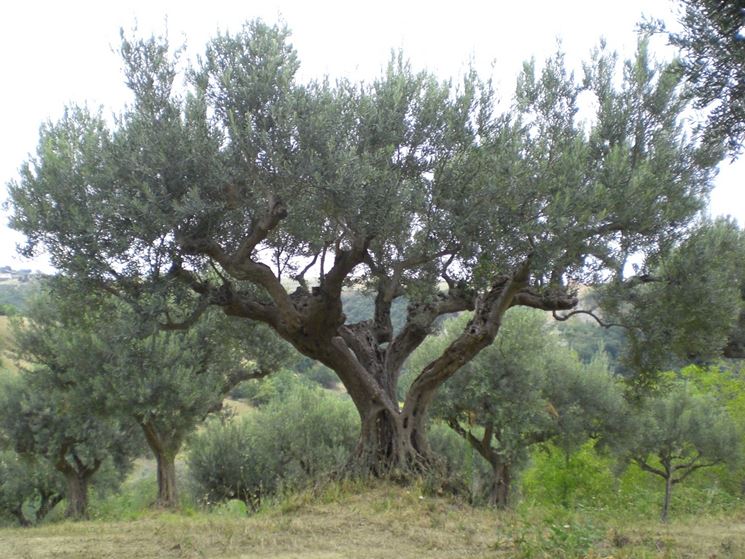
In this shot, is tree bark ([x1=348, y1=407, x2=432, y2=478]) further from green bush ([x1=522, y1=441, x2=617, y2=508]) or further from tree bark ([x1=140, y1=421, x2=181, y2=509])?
green bush ([x1=522, y1=441, x2=617, y2=508])

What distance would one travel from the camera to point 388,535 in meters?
8.86

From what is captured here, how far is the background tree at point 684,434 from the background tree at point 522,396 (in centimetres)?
304

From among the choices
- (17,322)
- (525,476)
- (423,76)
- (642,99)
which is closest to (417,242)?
(423,76)

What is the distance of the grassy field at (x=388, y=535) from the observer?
24.6ft

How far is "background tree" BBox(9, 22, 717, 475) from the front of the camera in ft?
30.3

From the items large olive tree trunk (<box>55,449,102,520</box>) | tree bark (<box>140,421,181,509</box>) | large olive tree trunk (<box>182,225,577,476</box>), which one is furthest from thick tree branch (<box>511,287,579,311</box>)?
large olive tree trunk (<box>55,449,102,520</box>)

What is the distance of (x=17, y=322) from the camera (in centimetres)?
2406

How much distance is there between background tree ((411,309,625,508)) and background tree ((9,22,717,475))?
40.7ft

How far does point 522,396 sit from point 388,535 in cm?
1567

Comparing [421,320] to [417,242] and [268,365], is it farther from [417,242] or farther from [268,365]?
[268,365]

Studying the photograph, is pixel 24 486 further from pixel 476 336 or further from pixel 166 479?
pixel 476 336

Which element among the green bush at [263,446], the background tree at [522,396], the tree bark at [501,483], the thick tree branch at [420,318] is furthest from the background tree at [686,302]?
the green bush at [263,446]

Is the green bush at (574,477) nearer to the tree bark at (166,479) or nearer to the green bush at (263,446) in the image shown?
the green bush at (263,446)

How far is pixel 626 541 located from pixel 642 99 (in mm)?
6512
